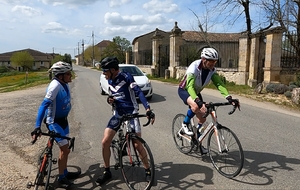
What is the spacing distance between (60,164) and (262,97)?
34.1 feet

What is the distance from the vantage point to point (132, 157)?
3.61m

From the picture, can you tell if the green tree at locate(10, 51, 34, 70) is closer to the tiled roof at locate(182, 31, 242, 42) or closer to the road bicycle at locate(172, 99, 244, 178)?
the tiled roof at locate(182, 31, 242, 42)

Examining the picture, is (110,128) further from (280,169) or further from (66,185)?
(280,169)

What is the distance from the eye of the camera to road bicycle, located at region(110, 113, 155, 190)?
343cm

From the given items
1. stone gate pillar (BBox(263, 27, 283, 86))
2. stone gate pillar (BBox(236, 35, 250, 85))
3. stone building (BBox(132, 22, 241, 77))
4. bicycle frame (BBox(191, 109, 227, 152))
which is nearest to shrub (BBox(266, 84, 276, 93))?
stone gate pillar (BBox(263, 27, 283, 86))

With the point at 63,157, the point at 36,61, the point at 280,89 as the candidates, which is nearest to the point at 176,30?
the point at 280,89

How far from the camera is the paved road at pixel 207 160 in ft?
12.2

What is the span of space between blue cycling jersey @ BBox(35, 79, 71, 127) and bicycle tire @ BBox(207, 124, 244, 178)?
2.19m

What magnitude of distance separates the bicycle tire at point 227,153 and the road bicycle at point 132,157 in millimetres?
1160

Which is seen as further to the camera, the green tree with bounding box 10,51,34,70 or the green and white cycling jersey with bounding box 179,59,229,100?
the green tree with bounding box 10,51,34,70

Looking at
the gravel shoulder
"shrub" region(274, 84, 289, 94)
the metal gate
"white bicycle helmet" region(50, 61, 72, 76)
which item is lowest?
the gravel shoulder

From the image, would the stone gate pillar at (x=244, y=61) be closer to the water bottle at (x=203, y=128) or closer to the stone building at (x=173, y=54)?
the stone building at (x=173, y=54)

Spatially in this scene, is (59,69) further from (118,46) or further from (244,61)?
(118,46)

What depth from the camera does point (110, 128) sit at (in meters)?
3.69
